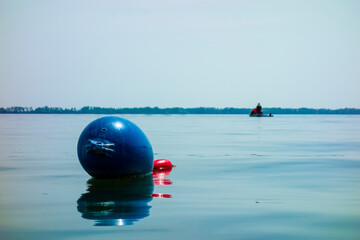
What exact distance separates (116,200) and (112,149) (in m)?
3.11

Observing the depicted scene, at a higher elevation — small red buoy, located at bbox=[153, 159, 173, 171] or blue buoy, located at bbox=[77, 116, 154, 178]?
blue buoy, located at bbox=[77, 116, 154, 178]

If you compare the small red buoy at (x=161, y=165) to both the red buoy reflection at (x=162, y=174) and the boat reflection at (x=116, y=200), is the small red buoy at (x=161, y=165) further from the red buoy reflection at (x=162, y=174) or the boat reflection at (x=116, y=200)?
the boat reflection at (x=116, y=200)

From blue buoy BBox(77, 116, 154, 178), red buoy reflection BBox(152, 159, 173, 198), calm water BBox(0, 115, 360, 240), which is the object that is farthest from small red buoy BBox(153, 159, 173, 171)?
blue buoy BBox(77, 116, 154, 178)

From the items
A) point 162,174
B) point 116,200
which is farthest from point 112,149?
point 116,200

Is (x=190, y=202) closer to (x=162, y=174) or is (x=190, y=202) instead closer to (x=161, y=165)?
(x=162, y=174)

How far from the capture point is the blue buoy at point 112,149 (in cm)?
1344

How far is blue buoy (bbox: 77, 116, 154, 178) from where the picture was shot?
13438 mm

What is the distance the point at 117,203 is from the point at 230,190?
2903 millimetres

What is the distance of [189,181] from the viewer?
1335 cm

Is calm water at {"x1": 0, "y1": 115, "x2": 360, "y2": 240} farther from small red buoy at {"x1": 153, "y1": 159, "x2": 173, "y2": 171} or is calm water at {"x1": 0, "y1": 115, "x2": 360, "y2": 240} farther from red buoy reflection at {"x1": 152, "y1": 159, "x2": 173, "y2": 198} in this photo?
small red buoy at {"x1": 153, "y1": 159, "x2": 173, "y2": 171}

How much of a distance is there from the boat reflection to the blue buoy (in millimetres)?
287

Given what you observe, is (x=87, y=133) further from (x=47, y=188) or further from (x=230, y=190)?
(x=230, y=190)

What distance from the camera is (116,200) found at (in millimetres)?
10438

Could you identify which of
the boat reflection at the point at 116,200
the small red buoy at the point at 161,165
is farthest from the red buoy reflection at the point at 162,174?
the boat reflection at the point at 116,200
